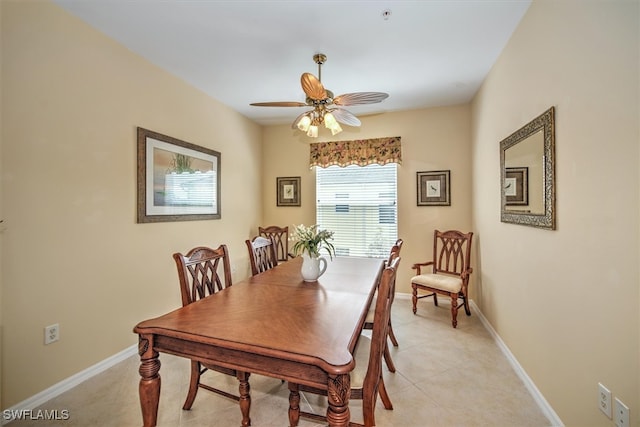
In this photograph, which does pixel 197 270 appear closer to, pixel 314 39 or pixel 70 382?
pixel 70 382

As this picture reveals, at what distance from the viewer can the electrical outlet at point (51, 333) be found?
189cm

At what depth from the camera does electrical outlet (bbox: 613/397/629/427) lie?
3.71 ft

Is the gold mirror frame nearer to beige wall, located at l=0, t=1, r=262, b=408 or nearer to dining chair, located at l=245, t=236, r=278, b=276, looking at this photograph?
dining chair, located at l=245, t=236, r=278, b=276

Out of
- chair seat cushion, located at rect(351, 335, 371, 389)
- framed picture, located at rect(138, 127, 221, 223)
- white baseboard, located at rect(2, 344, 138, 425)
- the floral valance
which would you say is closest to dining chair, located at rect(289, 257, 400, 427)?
chair seat cushion, located at rect(351, 335, 371, 389)

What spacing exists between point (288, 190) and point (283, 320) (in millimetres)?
3272

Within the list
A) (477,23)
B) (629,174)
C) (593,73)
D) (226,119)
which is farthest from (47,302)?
(477,23)

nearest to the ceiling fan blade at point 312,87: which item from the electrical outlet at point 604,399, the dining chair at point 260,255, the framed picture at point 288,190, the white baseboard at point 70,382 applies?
the dining chair at point 260,255

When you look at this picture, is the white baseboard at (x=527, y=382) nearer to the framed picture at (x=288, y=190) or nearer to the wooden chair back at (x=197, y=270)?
the wooden chair back at (x=197, y=270)

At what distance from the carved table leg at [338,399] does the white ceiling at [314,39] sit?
220 cm

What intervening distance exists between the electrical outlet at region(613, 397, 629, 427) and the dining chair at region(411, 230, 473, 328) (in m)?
1.74

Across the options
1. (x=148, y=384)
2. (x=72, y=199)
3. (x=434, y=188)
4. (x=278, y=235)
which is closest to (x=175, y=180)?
(x=72, y=199)

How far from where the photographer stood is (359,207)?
4.14 meters

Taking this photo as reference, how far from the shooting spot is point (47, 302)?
190cm

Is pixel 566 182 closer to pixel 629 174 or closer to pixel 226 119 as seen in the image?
pixel 629 174
